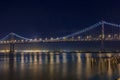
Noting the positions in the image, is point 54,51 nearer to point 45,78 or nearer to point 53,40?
point 53,40

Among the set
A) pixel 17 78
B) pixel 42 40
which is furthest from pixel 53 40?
pixel 17 78

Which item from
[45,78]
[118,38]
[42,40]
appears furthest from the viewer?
[42,40]

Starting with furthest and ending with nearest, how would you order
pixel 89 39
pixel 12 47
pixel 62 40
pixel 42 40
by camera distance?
pixel 12 47 → pixel 42 40 → pixel 62 40 → pixel 89 39

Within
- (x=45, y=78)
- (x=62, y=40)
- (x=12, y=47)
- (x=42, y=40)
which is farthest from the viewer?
(x=12, y=47)

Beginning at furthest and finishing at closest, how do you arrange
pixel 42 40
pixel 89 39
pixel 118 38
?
pixel 42 40 < pixel 89 39 < pixel 118 38

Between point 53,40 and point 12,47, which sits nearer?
point 53,40

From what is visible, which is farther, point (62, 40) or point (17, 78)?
point (62, 40)

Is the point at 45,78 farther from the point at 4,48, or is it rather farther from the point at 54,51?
the point at 54,51

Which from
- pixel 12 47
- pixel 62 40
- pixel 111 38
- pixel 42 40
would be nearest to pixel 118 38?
pixel 111 38
